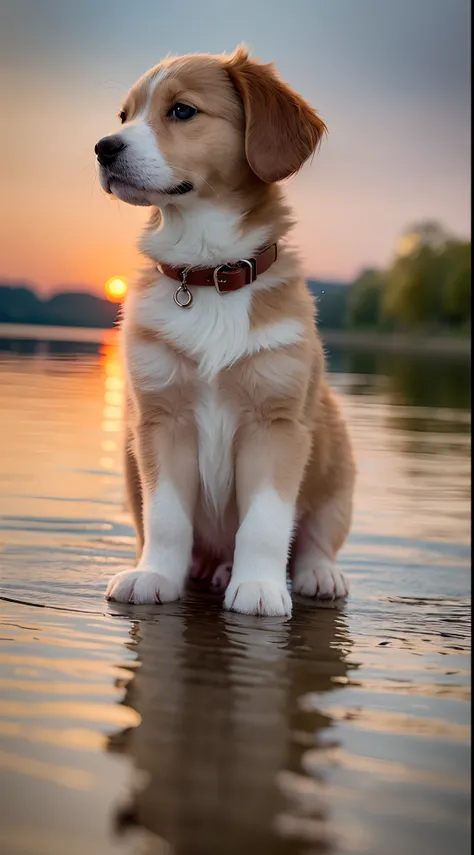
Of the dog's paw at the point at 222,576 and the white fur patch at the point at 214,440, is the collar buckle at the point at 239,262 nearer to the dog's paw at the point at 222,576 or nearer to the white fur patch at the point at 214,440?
the white fur patch at the point at 214,440

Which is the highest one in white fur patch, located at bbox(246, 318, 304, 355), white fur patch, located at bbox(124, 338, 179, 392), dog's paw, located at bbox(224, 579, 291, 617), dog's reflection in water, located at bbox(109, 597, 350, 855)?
white fur patch, located at bbox(246, 318, 304, 355)

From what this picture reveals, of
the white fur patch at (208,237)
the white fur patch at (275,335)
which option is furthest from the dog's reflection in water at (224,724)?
the white fur patch at (208,237)

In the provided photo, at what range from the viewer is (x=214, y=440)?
326cm

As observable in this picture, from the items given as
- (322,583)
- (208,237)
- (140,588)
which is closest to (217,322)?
(208,237)

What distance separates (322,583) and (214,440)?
2.15 ft

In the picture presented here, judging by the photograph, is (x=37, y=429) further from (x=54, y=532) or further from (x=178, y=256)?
(x=178, y=256)

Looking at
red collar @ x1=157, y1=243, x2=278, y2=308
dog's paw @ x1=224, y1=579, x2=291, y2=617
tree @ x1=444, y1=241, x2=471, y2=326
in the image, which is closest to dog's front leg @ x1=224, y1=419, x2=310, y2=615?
dog's paw @ x1=224, y1=579, x2=291, y2=617

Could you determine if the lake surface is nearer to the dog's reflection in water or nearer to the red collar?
the dog's reflection in water

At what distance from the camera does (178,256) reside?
132 inches

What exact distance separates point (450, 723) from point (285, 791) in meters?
0.56

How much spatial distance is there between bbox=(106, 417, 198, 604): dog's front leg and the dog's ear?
2.68ft

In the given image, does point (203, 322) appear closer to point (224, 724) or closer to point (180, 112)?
point (180, 112)

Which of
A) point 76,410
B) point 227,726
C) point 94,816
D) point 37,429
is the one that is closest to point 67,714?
point 227,726

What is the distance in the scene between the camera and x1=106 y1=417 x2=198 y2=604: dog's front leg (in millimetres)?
3275
